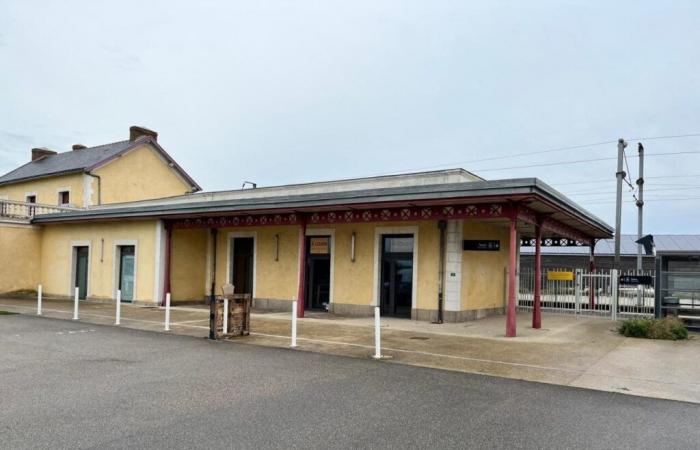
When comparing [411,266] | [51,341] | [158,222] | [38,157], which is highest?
[38,157]

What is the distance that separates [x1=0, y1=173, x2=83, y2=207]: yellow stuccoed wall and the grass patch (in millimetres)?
25847

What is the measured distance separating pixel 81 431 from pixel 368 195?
9.81m

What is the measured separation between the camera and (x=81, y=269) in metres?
23.1

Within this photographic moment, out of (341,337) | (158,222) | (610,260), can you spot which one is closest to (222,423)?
(341,337)

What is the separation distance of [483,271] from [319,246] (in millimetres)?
5516

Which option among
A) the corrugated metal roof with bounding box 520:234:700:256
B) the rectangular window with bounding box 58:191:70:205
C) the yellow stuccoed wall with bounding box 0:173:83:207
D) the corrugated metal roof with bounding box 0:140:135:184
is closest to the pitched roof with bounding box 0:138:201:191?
the corrugated metal roof with bounding box 0:140:135:184

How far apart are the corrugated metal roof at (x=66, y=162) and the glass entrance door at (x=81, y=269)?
6212 millimetres

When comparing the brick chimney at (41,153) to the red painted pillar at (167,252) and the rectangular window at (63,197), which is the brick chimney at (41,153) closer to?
the rectangular window at (63,197)

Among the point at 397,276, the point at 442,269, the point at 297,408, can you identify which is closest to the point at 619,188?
the point at 442,269

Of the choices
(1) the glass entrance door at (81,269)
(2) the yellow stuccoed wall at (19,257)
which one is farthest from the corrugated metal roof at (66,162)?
(1) the glass entrance door at (81,269)

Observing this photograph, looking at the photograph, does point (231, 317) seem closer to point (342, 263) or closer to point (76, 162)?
point (342, 263)

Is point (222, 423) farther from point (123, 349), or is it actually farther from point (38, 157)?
point (38, 157)

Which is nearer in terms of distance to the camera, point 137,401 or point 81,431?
point 81,431

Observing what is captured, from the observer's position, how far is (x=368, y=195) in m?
14.0
